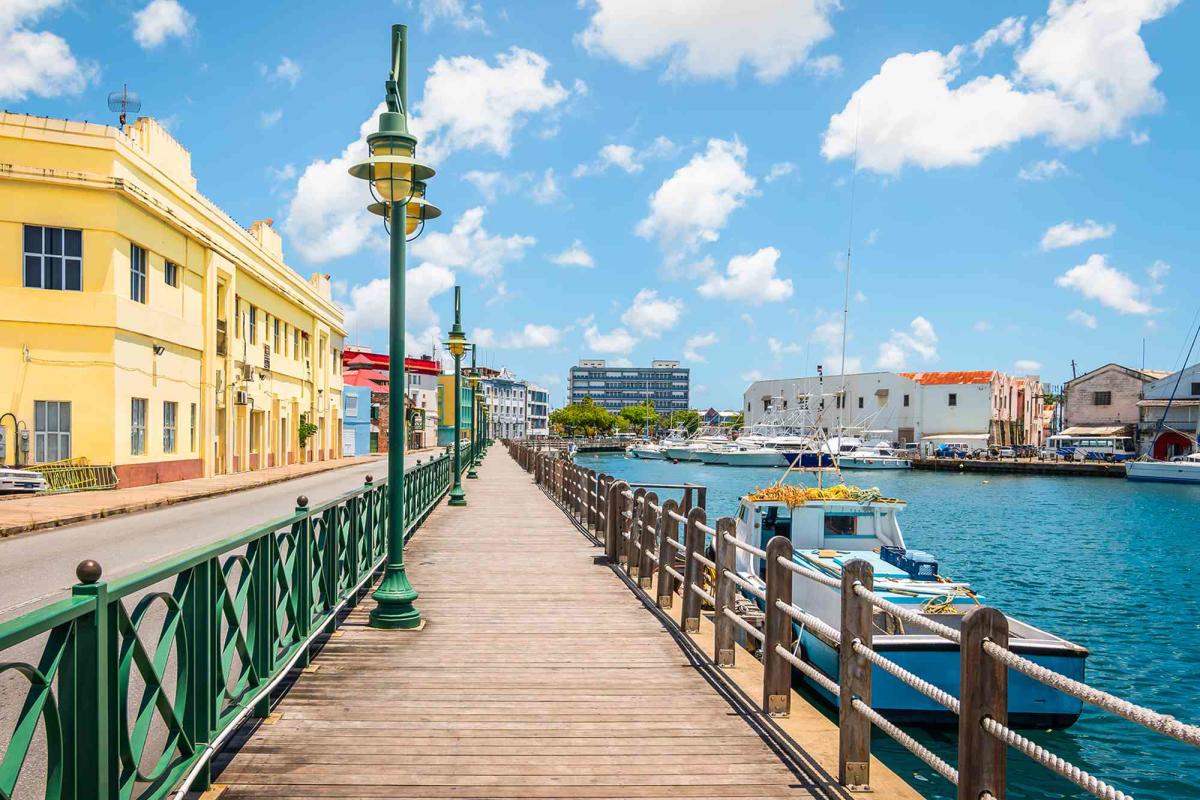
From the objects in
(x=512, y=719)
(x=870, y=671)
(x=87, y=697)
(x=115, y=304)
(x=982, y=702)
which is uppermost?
(x=115, y=304)

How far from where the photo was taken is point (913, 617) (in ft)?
14.2

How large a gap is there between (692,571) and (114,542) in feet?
37.7

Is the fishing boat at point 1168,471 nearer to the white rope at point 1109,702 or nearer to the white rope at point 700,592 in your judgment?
the white rope at point 700,592

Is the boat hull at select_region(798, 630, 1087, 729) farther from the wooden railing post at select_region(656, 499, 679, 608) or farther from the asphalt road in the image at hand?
the asphalt road

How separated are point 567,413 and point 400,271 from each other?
157 meters

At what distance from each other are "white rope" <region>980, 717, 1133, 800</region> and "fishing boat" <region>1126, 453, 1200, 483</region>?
73.9 meters

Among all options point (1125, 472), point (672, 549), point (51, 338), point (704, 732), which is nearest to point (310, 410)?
point (51, 338)

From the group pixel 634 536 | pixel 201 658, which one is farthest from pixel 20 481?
pixel 201 658

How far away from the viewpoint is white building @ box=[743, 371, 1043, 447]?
94.6 meters

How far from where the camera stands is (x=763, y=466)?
9081 centimetres

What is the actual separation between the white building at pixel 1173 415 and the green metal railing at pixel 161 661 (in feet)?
273

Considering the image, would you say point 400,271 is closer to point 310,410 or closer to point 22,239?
point 22,239

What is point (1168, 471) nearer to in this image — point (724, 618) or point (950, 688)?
point (950, 688)

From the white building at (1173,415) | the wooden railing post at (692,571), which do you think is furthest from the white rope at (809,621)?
the white building at (1173,415)
